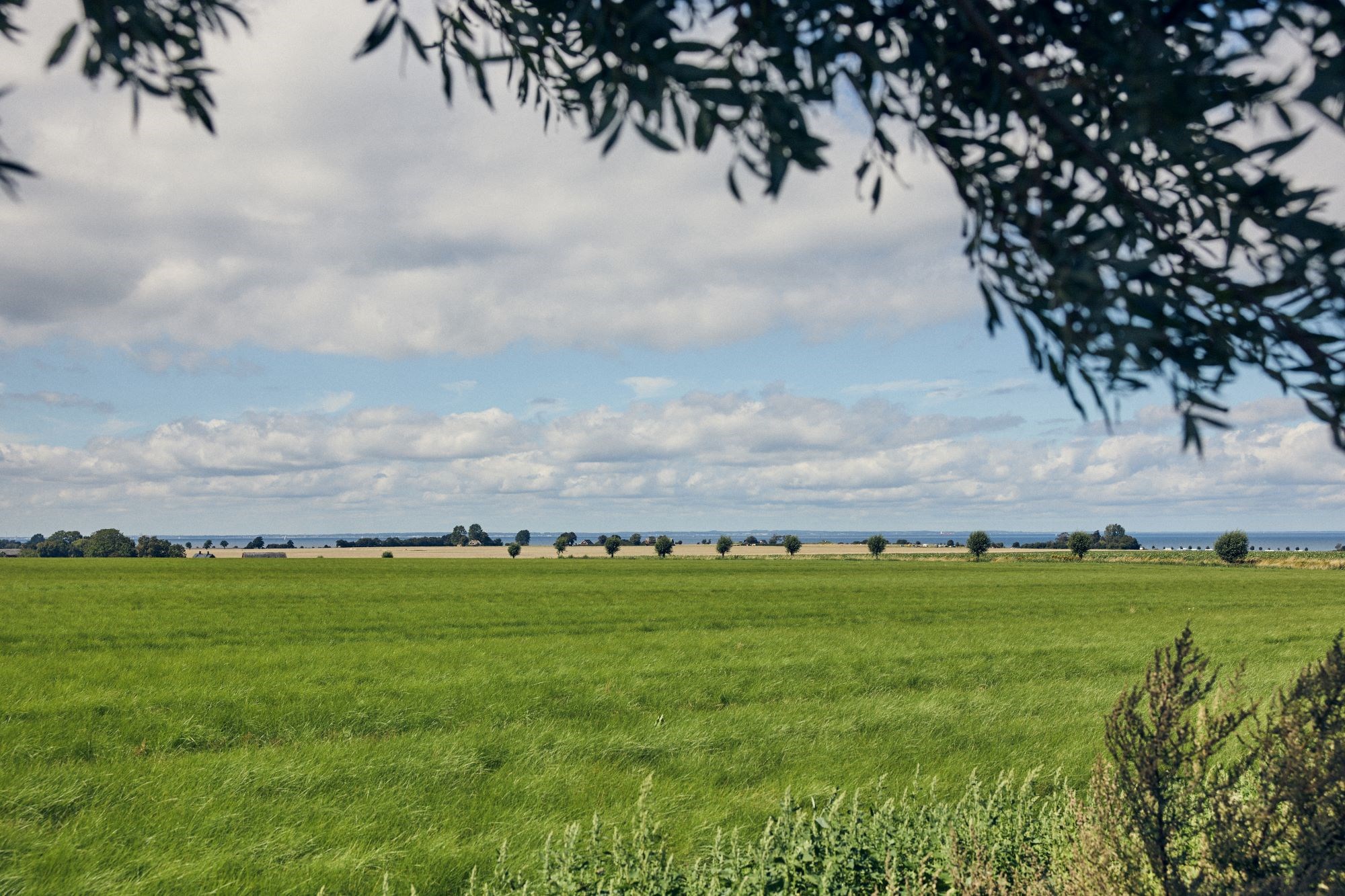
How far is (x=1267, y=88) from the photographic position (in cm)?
253

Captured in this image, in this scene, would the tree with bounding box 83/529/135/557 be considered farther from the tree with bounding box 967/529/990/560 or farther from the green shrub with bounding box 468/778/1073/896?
the green shrub with bounding box 468/778/1073/896

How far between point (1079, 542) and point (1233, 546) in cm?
1879

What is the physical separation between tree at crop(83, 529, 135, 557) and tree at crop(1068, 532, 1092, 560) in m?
176

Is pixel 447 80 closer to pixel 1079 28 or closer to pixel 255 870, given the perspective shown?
pixel 1079 28

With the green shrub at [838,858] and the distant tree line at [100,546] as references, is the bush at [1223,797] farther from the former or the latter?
the distant tree line at [100,546]

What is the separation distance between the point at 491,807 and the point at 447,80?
8772mm

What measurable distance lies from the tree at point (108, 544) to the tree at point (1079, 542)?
17629cm

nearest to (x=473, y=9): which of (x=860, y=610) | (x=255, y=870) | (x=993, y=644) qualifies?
(x=255, y=870)

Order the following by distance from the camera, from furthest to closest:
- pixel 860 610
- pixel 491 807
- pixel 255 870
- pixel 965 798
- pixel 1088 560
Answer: pixel 1088 560
pixel 860 610
pixel 491 807
pixel 965 798
pixel 255 870

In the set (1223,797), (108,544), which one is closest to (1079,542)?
(1223,797)

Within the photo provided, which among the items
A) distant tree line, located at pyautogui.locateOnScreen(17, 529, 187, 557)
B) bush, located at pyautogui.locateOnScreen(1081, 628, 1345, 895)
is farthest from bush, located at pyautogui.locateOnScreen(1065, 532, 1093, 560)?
distant tree line, located at pyautogui.locateOnScreen(17, 529, 187, 557)

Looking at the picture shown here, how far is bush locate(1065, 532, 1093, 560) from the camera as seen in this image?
11456cm

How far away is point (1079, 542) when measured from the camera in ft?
379

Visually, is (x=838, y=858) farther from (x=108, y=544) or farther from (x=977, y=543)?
(x=108, y=544)
